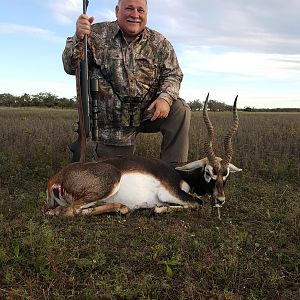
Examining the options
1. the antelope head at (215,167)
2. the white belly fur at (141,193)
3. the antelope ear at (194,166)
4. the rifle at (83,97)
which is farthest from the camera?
the rifle at (83,97)

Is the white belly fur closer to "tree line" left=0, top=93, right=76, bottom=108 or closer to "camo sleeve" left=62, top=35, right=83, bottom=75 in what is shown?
"camo sleeve" left=62, top=35, right=83, bottom=75

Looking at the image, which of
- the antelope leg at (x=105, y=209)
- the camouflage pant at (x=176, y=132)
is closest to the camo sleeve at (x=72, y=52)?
the camouflage pant at (x=176, y=132)

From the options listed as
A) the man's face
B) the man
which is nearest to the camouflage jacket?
the man

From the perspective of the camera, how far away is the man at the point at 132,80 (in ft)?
19.8

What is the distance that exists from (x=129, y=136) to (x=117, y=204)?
1.85m

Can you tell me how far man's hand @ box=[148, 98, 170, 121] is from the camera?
18.3ft

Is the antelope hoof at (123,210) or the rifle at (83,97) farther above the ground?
the rifle at (83,97)

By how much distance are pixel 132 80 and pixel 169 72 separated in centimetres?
57

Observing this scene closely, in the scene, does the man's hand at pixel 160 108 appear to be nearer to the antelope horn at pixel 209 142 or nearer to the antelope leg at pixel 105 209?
the antelope horn at pixel 209 142

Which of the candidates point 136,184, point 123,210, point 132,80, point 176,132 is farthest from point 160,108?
point 123,210

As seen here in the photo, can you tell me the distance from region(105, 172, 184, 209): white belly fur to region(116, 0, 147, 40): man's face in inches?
91.0

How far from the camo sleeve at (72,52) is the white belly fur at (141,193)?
77.3 inches

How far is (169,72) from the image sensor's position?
626cm

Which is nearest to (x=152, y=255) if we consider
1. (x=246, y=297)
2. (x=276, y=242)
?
(x=246, y=297)
